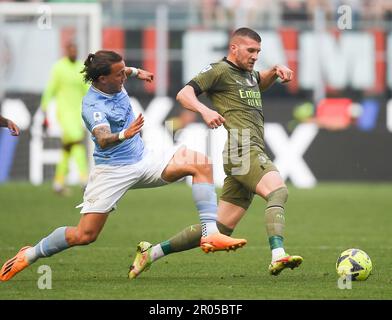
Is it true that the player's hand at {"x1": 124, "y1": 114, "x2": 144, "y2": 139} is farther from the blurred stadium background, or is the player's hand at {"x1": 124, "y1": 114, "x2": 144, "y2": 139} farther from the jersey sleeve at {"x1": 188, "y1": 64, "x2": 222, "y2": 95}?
the blurred stadium background

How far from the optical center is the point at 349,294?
8.84 m

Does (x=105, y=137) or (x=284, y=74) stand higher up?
(x=284, y=74)

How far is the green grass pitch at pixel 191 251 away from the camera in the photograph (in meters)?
9.14

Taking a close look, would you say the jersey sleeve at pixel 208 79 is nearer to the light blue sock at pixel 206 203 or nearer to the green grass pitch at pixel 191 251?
Result: the light blue sock at pixel 206 203

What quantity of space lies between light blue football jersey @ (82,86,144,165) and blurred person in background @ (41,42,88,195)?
10258mm

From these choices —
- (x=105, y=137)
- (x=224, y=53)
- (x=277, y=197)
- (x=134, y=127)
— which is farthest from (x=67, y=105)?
(x=134, y=127)

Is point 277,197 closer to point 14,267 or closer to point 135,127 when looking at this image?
point 135,127

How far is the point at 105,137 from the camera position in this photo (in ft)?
30.4

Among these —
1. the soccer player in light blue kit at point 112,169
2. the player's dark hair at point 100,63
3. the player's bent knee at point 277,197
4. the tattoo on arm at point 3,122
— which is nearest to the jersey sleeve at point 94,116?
the soccer player in light blue kit at point 112,169

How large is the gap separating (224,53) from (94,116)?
1618 centimetres

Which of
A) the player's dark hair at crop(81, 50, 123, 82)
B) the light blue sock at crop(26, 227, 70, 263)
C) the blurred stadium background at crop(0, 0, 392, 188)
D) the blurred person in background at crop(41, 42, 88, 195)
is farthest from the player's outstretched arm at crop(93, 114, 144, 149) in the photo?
the blurred stadium background at crop(0, 0, 392, 188)
